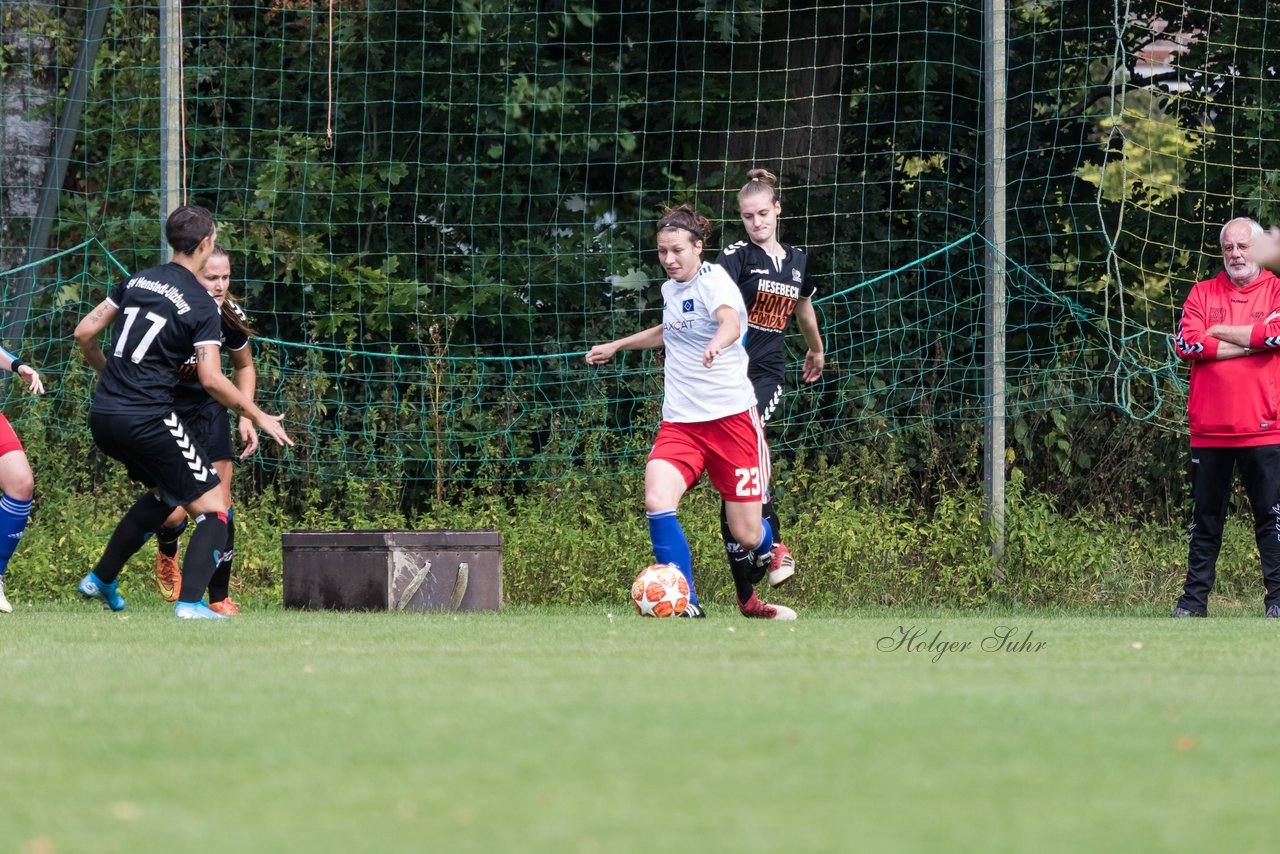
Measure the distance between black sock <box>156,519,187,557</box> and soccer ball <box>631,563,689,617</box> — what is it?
105 inches

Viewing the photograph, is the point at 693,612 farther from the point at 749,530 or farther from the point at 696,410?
the point at 696,410

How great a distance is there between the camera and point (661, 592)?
8.03 metres

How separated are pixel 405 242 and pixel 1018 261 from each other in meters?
4.63

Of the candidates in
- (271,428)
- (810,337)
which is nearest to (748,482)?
(810,337)

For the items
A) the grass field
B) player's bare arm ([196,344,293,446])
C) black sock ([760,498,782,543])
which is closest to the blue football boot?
player's bare arm ([196,344,293,446])

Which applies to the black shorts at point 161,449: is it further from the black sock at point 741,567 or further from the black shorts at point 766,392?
the black shorts at point 766,392

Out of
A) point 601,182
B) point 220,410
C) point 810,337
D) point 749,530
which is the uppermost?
point 601,182

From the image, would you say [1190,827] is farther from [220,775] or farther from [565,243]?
[565,243]

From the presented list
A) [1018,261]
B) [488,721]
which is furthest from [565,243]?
[488,721]

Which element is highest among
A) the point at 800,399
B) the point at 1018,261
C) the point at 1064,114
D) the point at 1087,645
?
the point at 1064,114

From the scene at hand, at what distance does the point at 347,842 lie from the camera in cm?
299

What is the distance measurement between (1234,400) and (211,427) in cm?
516

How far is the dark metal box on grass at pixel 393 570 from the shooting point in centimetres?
897
